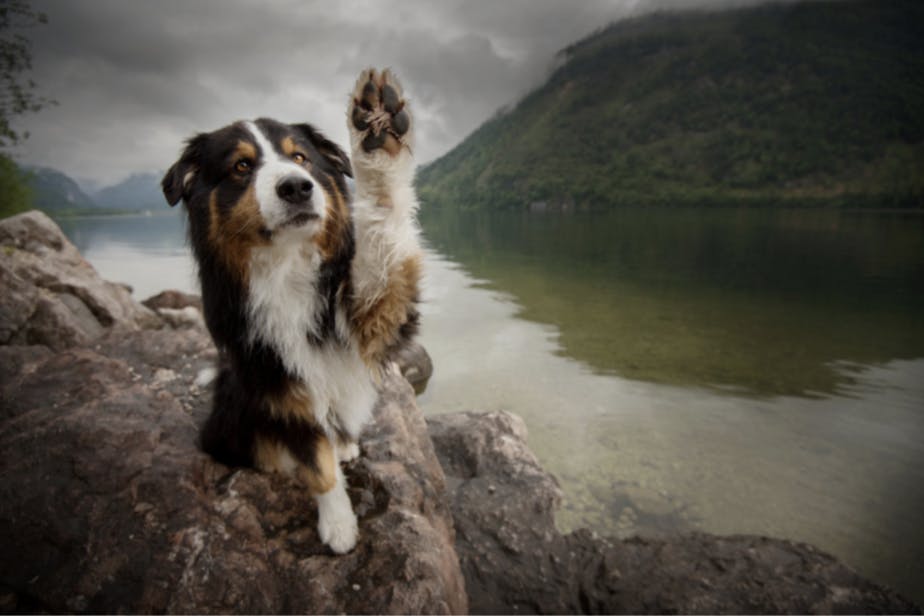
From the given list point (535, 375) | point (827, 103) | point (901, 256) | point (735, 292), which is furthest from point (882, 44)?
point (535, 375)

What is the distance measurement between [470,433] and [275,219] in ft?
12.4

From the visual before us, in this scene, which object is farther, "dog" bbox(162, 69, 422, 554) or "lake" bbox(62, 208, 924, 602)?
"lake" bbox(62, 208, 924, 602)

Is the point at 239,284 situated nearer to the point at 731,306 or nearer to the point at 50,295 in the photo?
the point at 50,295

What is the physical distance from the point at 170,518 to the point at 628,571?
3358mm

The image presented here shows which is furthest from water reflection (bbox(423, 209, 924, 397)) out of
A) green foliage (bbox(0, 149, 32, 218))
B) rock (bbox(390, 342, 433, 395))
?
green foliage (bbox(0, 149, 32, 218))

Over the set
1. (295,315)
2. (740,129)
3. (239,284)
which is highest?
(740,129)

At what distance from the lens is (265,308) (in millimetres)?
2449

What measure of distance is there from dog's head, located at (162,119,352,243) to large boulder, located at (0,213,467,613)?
162 centimetres

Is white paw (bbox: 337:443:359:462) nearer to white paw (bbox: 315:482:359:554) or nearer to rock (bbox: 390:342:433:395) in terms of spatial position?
white paw (bbox: 315:482:359:554)

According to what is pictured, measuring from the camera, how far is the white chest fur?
2.43 metres

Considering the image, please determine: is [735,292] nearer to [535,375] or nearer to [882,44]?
[535,375]

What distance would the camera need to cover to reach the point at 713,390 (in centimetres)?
853

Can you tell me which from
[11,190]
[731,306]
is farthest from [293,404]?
[11,190]

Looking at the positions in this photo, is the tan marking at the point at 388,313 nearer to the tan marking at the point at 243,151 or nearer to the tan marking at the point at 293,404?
the tan marking at the point at 293,404
